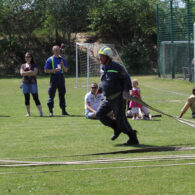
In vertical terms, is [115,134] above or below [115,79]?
below

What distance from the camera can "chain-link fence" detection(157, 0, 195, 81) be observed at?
1148 inches

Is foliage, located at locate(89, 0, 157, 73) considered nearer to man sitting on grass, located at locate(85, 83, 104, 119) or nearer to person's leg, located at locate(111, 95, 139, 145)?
man sitting on grass, located at locate(85, 83, 104, 119)

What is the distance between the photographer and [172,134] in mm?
10211

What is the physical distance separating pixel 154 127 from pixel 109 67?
3.07 meters

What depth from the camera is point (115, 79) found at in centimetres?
887

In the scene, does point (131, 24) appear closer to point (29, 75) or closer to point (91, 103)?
point (29, 75)

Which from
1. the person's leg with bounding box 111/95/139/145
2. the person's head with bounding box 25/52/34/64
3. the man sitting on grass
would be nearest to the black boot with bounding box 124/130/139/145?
the person's leg with bounding box 111/95/139/145

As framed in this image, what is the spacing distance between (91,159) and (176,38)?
25.2 metres

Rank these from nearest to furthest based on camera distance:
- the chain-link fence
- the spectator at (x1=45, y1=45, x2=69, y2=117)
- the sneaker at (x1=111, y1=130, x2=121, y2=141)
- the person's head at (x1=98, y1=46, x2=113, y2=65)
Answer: the person's head at (x1=98, y1=46, x2=113, y2=65) → the sneaker at (x1=111, y1=130, x2=121, y2=141) → the spectator at (x1=45, y1=45, x2=69, y2=117) → the chain-link fence

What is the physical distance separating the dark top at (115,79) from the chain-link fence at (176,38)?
1998 centimetres

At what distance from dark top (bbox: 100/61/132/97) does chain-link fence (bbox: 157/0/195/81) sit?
20.0 meters

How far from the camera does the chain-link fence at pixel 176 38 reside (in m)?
29.2

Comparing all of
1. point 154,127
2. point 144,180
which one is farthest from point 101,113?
point 144,180

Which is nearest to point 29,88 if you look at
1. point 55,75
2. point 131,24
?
point 55,75
